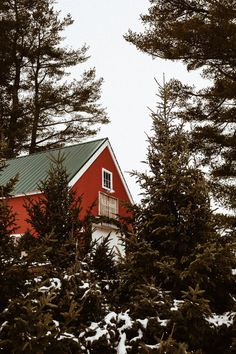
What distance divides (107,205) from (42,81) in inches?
565

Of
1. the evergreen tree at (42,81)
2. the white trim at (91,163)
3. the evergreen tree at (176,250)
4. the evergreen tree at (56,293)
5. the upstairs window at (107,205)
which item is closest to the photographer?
the evergreen tree at (56,293)

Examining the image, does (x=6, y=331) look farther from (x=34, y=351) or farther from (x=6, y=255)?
(x=6, y=255)

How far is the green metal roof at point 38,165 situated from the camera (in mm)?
19203

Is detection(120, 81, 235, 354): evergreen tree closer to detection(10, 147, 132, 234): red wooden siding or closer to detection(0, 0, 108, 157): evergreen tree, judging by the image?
detection(10, 147, 132, 234): red wooden siding

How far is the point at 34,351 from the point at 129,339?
76.9 inches

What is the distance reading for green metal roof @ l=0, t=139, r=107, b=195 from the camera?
63.0ft

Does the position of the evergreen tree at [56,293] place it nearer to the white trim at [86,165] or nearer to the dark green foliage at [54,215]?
the dark green foliage at [54,215]

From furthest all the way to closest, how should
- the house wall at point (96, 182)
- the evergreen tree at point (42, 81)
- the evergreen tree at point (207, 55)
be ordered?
the evergreen tree at point (42, 81), the house wall at point (96, 182), the evergreen tree at point (207, 55)

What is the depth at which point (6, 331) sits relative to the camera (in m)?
4.67

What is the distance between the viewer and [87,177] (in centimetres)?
1988

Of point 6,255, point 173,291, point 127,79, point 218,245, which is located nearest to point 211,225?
point 218,245

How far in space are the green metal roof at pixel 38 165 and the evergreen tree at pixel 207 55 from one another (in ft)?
19.9

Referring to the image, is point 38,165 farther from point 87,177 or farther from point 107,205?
point 107,205

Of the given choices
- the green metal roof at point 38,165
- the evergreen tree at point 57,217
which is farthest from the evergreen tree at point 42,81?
the evergreen tree at point 57,217
